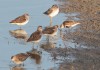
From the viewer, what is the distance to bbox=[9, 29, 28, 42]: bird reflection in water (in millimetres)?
17422

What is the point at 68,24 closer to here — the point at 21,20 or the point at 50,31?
the point at 50,31

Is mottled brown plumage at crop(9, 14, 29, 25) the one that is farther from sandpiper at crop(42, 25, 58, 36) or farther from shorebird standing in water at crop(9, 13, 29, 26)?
sandpiper at crop(42, 25, 58, 36)

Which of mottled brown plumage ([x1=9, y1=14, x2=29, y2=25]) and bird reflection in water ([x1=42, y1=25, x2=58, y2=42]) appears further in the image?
mottled brown plumage ([x1=9, y1=14, x2=29, y2=25])

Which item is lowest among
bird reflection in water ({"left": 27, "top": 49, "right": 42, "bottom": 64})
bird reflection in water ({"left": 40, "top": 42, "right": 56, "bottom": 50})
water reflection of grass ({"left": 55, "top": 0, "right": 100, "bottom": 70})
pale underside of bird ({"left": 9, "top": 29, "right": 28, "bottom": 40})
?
bird reflection in water ({"left": 27, "top": 49, "right": 42, "bottom": 64})

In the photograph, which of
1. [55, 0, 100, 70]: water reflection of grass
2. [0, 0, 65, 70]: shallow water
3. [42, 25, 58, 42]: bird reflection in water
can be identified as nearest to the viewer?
[55, 0, 100, 70]: water reflection of grass

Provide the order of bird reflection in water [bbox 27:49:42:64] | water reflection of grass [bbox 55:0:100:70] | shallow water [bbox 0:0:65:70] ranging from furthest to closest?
bird reflection in water [bbox 27:49:42:64]
shallow water [bbox 0:0:65:70]
water reflection of grass [bbox 55:0:100:70]

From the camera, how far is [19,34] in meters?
18.0

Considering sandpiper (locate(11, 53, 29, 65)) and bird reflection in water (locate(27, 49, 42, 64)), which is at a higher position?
sandpiper (locate(11, 53, 29, 65))

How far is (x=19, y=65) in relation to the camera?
14086 mm

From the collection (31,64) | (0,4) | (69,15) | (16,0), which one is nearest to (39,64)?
(31,64)

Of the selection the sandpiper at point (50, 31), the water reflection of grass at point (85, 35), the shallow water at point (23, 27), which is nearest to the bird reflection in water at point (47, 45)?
the shallow water at point (23, 27)

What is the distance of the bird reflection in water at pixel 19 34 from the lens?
17.4m

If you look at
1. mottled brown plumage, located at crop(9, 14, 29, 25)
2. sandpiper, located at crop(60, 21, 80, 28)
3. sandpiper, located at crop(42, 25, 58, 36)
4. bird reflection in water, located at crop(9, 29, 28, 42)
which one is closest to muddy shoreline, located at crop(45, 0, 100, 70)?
sandpiper, located at crop(60, 21, 80, 28)

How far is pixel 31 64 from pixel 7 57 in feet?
3.17
